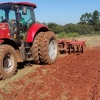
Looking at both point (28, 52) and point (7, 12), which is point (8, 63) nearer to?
point (28, 52)

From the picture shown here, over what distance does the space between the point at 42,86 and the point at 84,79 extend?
1.09m

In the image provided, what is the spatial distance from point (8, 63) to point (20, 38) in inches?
40.0

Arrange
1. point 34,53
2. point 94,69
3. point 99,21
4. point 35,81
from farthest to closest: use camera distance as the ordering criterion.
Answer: point 99,21
point 34,53
point 94,69
point 35,81

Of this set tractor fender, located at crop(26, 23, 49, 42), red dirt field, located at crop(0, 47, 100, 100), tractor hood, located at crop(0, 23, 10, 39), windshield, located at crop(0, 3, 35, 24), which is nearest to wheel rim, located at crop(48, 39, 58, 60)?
tractor fender, located at crop(26, 23, 49, 42)

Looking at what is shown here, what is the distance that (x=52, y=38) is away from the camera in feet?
27.4

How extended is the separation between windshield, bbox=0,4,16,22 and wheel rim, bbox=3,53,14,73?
1.30 meters

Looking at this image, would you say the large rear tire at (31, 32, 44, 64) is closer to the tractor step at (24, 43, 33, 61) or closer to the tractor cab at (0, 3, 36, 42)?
the tractor step at (24, 43, 33, 61)

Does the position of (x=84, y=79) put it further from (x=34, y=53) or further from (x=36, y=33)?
(x=36, y=33)

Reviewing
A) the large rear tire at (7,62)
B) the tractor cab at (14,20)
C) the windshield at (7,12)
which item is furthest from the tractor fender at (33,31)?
the large rear tire at (7,62)

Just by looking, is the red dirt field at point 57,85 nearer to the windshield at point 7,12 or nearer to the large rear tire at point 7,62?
the large rear tire at point 7,62

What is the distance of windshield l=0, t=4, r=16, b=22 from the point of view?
704cm

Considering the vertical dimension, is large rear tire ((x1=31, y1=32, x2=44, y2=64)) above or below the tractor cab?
below

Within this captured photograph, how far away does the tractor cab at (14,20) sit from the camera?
676 centimetres

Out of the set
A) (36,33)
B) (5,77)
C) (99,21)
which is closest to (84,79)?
(5,77)
